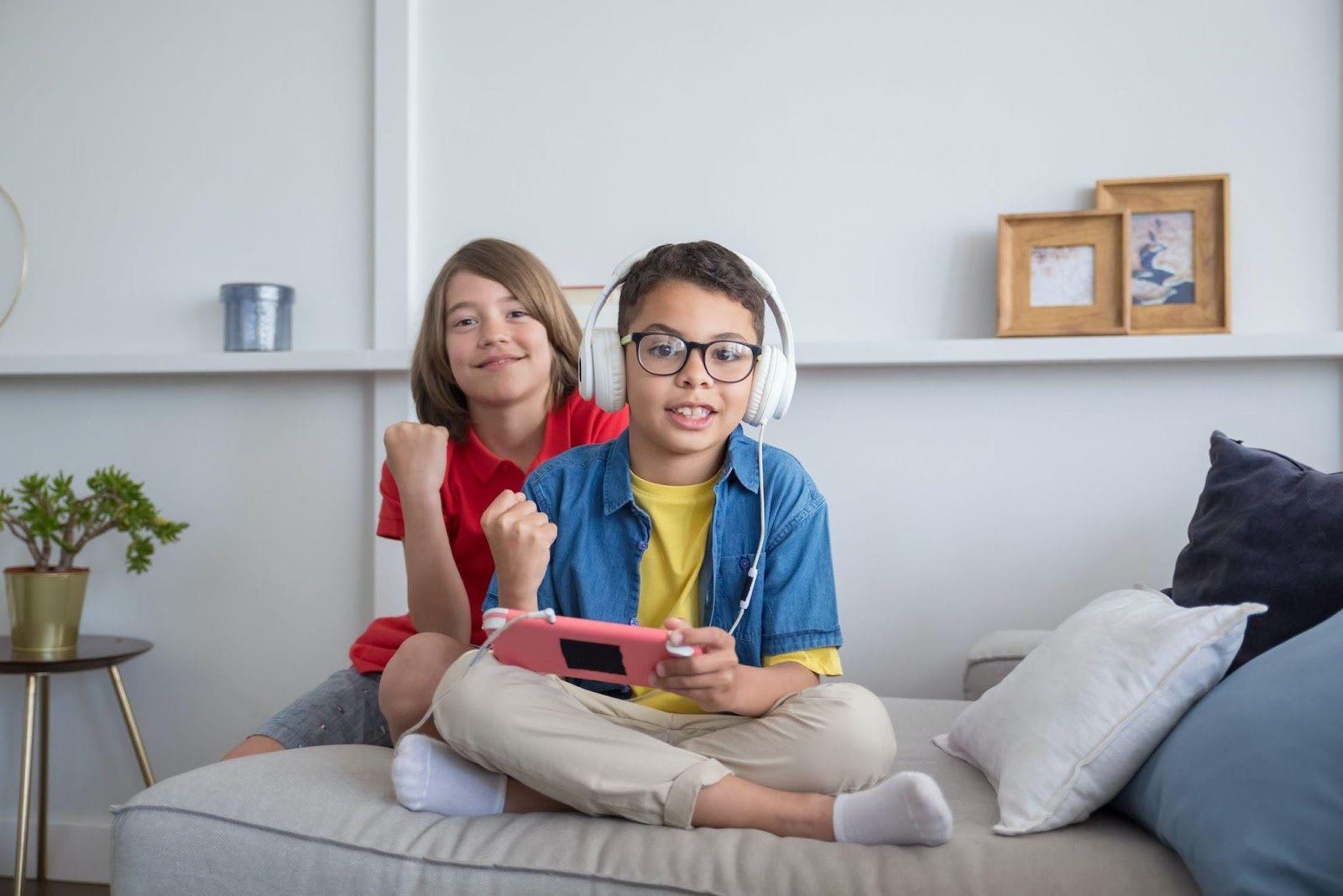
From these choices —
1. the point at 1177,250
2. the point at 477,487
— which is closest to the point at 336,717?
the point at 477,487

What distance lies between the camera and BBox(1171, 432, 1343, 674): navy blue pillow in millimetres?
1383

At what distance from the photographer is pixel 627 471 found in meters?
1.55

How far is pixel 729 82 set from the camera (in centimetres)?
240

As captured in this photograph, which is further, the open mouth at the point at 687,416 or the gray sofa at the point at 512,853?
the open mouth at the point at 687,416

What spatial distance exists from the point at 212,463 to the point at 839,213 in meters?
1.51

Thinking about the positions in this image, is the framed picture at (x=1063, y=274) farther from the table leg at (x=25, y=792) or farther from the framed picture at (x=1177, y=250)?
the table leg at (x=25, y=792)

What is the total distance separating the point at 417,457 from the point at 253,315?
3.06 ft

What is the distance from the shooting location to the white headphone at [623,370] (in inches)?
58.5

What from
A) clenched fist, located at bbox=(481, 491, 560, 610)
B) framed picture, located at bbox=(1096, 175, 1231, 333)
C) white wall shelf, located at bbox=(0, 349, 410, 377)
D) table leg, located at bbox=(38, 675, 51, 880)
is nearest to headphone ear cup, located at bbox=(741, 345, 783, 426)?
clenched fist, located at bbox=(481, 491, 560, 610)

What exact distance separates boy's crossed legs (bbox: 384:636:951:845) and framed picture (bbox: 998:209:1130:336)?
44.2 inches

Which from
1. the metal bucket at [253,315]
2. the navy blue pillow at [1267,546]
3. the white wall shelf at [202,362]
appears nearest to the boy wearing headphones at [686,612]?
the navy blue pillow at [1267,546]

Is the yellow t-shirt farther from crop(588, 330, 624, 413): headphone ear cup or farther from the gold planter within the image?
the gold planter

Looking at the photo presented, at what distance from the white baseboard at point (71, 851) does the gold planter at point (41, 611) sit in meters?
0.50

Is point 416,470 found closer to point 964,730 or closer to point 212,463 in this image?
point 964,730
